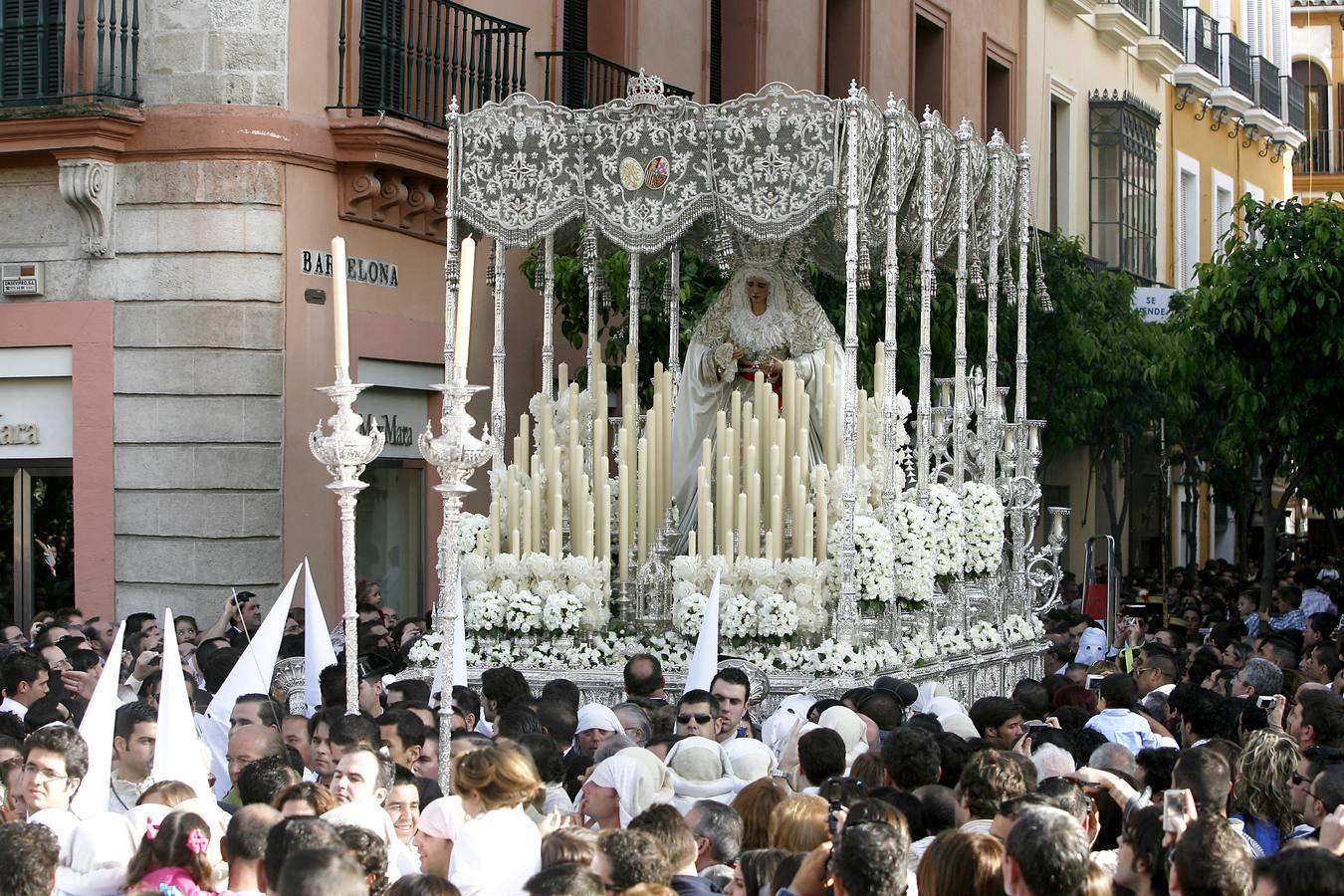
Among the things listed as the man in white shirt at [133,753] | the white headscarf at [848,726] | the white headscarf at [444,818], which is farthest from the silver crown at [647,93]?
the white headscarf at [444,818]

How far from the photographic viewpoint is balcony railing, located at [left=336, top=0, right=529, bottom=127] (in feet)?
51.3

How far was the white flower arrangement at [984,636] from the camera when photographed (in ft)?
43.7

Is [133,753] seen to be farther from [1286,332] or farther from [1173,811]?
[1286,332]

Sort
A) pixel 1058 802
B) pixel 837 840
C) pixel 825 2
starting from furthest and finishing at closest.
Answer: pixel 825 2 < pixel 1058 802 < pixel 837 840

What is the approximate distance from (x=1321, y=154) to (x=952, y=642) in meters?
32.6

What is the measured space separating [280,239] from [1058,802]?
32.9 ft

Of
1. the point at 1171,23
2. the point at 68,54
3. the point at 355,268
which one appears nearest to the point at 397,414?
the point at 355,268

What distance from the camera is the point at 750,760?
7766mm

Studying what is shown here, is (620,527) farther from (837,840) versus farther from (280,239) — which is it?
(837,840)

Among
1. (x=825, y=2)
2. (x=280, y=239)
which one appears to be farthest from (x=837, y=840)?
(x=825, y=2)

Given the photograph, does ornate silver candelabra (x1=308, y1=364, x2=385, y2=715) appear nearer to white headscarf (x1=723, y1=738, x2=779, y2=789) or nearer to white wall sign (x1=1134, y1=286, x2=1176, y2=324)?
white headscarf (x1=723, y1=738, x2=779, y2=789)

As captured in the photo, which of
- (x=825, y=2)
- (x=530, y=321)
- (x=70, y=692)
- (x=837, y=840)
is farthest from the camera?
(x=825, y=2)

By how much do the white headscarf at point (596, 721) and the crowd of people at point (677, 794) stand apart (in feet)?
0.05

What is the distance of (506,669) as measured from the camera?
9703mm
